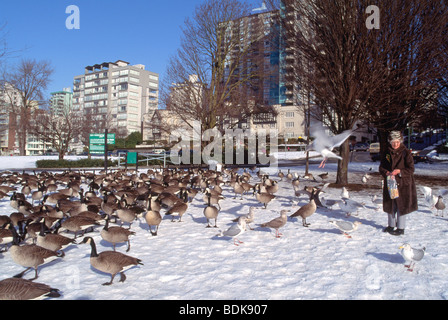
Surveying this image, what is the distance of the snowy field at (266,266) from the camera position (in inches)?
170

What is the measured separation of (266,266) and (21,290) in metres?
3.68

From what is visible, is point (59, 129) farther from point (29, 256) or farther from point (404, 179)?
point (404, 179)

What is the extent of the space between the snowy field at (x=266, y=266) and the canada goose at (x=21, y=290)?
0.38m

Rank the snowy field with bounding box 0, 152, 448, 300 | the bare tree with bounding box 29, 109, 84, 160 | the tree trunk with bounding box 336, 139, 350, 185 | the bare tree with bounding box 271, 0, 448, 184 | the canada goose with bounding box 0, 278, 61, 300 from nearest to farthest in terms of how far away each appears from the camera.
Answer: the canada goose with bounding box 0, 278, 61, 300
the snowy field with bounding box 0, 152, 448, 300
the bare tree with bounding box 271, 0, 448, 184
the tree trunk with bounding box 336, 139, 350, 185
the bare tree with bounding box 29, 109, 84, 160

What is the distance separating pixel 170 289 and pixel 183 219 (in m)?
4.56

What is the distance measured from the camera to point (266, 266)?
17.4 feet

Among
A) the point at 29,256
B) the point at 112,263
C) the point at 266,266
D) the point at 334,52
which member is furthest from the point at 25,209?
the point at 334,52

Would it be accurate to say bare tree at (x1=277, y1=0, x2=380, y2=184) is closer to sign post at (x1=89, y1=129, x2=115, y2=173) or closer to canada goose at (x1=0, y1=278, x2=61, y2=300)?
canada goose at (x1=0, y1=278, x2=61, y2=300)

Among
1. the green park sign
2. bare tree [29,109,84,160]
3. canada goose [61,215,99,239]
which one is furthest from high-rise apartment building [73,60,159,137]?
canada goose [61,215,99,239]

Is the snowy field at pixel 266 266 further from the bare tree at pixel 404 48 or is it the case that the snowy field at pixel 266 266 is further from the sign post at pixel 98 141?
the sign post at pixel 98 141

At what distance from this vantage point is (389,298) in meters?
4.14

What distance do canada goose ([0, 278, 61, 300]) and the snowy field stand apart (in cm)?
38

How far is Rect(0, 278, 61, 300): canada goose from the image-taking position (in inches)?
148
